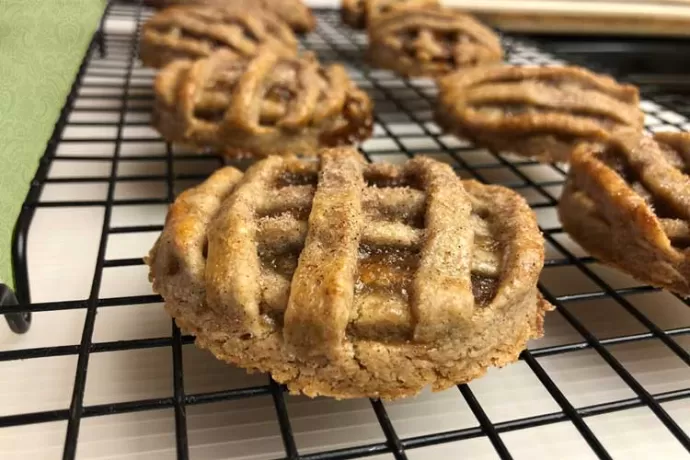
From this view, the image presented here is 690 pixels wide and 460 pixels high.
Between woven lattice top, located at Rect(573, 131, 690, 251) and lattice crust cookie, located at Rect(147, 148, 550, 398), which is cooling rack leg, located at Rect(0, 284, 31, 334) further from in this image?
woven lattice top, located at Rect(573, 131, 690, 251)

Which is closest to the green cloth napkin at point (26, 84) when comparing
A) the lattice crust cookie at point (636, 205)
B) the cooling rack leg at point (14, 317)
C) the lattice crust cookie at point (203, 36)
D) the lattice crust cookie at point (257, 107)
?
the cooling rack leg at point (14, 317)

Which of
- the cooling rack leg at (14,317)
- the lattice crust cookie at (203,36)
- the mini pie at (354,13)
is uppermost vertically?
the lattice crust cookie at (203,36)

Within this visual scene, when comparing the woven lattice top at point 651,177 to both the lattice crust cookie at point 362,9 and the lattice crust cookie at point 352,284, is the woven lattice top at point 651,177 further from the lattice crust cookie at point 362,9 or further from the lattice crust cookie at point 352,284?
the lattice crust cookie at point 362,9

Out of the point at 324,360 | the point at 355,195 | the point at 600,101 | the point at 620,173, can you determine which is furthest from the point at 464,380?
the point at 600,101

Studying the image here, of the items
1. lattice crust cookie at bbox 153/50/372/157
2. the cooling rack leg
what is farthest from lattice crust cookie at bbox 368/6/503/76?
the cooling rack leg

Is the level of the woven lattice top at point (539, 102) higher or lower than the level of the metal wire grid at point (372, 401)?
higher

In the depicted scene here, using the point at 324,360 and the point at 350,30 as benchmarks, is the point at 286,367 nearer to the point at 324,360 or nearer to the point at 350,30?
the point at 324,360
